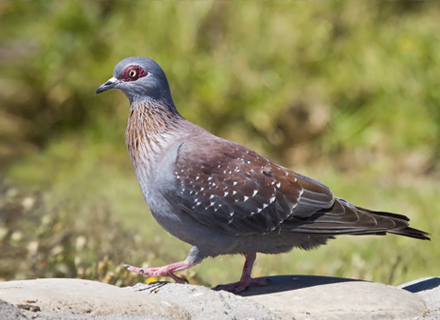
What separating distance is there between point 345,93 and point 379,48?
1.29 m

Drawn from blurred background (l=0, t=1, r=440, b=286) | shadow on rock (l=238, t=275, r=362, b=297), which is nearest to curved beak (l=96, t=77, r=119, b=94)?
shadow on rock (l=238, t=275, r=362, b=297)

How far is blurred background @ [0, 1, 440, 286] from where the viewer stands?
358 inches

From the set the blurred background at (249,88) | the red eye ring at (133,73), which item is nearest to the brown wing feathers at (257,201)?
the red eye ring at (133,73)

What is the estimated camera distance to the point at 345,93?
10164mm

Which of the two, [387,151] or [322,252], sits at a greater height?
[387,151]

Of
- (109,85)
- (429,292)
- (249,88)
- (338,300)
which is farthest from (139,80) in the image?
(249,88)

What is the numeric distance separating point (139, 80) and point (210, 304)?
186 centimetres

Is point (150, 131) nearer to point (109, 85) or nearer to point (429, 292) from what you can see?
point (109, 85)

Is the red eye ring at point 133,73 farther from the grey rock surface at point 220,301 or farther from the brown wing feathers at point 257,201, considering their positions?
the grey rock surface at point 220,301

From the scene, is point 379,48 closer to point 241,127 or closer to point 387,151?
point 387,151

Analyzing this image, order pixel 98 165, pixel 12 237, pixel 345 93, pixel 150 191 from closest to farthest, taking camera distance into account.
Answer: pixel 150 191
pixel 12 237
pixel 98 165
pixel 345 93

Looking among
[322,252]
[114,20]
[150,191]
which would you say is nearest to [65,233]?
[150,191]

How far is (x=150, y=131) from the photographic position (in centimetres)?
434

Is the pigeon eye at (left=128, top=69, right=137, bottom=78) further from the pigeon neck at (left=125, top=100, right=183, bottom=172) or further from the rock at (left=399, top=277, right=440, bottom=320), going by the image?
the rock at (left=399, top=277, right=440, bottom=320)
